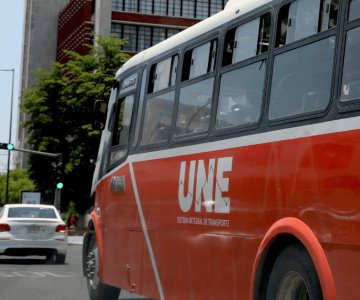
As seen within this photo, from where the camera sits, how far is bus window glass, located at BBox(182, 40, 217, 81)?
31.0 ft

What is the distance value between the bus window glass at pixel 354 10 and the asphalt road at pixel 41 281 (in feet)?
29.1

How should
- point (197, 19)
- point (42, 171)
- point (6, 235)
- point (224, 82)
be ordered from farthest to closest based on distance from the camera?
point (197, 19), point (42, 171), point (6, 235), point (224, 82)

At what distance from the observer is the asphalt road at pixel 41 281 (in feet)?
50.3

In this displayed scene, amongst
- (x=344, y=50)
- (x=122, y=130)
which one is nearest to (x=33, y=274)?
(x=122, y=130)

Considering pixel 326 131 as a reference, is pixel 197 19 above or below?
above

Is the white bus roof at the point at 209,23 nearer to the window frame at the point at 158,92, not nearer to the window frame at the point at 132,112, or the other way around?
the window frame at the point at 158,92

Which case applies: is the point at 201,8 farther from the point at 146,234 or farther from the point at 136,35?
the point at 146,234

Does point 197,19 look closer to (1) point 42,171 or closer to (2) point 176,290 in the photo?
(1) point 42,171

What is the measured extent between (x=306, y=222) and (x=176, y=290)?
2.90m

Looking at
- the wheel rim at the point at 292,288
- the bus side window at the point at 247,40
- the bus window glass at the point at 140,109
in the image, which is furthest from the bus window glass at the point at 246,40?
the bus window glass at the point at 140,109

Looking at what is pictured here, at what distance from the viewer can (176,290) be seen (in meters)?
9.77

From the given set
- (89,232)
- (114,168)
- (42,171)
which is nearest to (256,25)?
(114,168)

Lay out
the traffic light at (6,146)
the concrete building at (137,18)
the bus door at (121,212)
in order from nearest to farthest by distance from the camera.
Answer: the bus door at (121,212) < the traffic light at (6,146) < the concrete building at (137,18)

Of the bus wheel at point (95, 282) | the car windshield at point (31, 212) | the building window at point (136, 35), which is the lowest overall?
the car windshield at point (31, 212)
